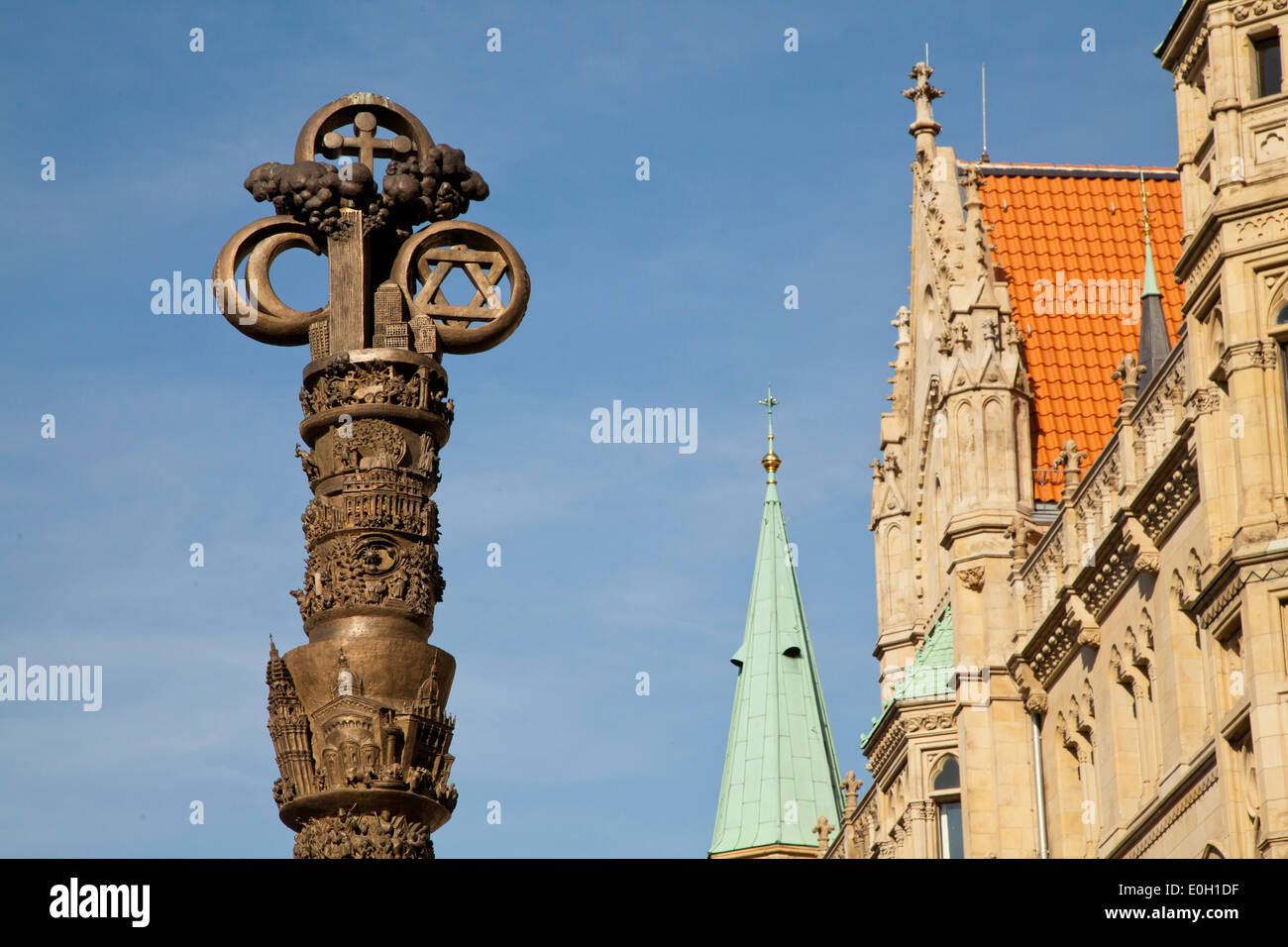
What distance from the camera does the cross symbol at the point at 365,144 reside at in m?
15.1

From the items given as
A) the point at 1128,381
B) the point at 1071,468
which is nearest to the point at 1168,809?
the point at 1128,381

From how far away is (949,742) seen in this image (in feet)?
134

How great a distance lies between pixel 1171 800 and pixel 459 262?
17811 mm

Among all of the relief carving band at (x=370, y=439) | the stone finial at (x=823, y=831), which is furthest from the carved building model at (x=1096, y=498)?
the relief carving band at (x=370, y=439)

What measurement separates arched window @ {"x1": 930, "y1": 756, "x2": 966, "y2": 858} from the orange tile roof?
5.04m

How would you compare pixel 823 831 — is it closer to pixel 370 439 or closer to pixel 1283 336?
pixel 1283 336

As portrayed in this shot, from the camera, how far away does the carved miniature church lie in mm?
27328

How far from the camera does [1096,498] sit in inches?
1368

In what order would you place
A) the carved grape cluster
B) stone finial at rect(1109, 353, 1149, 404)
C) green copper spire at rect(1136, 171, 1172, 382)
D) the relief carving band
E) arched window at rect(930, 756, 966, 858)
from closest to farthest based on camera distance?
the relief carving band → the carved grape cluster → stone finial at rect(1109, 353, 1149, 404) → green copper spire at rect(1136, 171, 1172, 382) → arched window at rect(930, 756, 966, 858)

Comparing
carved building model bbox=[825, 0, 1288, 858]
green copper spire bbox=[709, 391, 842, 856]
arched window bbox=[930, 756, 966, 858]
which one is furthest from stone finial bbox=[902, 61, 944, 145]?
green copper spire bbox=[709, 391, 842, 856]

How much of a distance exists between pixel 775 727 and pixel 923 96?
1119 inches

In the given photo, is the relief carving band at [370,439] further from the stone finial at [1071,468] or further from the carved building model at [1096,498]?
the stone finial at [1071,468]

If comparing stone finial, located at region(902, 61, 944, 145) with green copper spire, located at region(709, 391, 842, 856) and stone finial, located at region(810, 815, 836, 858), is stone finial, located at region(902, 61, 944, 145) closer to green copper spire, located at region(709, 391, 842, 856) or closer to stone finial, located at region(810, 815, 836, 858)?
stone finial, located at region(810, 815, 836, 858)
